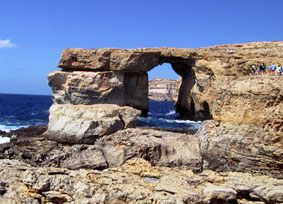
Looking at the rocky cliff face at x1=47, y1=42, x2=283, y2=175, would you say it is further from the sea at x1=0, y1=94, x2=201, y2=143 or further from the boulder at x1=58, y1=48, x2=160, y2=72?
the sea at x1=0, y1=94, x2=201, y2=143

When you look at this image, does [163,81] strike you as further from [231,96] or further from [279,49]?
[231,96]

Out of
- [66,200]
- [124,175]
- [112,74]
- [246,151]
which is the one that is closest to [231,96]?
[246,151]

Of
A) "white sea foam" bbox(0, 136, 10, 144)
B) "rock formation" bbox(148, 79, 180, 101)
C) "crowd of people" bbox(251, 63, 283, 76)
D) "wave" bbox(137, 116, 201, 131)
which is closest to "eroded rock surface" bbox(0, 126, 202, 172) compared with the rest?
"crowd of people" bbox(251, 63, 283, 76)

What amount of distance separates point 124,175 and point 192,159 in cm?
311

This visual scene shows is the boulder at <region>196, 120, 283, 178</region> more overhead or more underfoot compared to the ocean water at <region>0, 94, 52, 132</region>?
more overhead

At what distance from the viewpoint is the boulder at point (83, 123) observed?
25953 mm

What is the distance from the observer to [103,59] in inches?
1802

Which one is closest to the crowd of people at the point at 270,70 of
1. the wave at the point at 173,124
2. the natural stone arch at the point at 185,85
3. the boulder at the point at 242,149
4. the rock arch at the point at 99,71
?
the boulder at the point at 242,149

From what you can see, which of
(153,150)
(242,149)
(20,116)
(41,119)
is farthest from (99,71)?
(242,149)

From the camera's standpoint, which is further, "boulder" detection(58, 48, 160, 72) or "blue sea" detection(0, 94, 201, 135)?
"boulder" detection(58, 48, 160, 72)

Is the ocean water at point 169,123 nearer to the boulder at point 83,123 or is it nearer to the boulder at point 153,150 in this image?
the boulder at point 83,123

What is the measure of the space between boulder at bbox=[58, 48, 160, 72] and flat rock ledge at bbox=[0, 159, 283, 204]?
3708 centimetres

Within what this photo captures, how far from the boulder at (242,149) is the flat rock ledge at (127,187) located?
0.85 metres

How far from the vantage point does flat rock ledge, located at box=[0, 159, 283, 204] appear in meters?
7.46
